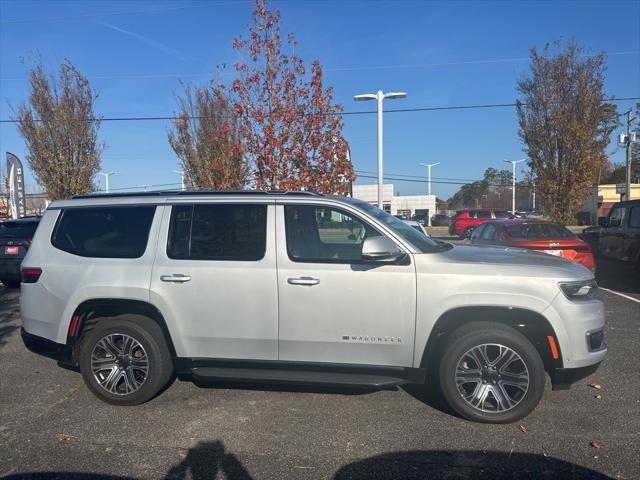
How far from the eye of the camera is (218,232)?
4.40 metres

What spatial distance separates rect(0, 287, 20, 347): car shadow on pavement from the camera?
7.20 metres

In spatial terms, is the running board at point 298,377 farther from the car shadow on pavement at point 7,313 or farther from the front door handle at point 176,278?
the car shadow on pavement at point 7,313

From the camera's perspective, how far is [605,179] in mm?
69312

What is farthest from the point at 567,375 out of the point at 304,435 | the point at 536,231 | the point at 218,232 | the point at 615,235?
the point at 615,235

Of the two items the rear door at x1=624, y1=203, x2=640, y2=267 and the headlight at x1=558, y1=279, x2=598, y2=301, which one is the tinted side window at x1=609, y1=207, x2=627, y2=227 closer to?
the rear door at x1=624, y1=203, x2=640, y2=267

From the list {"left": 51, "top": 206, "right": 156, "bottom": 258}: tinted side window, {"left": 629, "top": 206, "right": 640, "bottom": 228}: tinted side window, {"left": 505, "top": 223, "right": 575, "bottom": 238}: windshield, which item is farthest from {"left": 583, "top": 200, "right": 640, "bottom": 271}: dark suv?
{"left": 51, "top": 206, "right": 156, "bottom": 258}: tinted side window

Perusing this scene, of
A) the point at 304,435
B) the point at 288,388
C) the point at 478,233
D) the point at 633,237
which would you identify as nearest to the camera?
the point at 304,435

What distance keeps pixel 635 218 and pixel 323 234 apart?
851 centimetres

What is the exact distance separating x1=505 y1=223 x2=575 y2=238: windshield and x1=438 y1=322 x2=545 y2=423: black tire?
588cm

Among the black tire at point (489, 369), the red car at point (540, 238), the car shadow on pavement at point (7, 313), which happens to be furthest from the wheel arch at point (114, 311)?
the red car at point (540, 238)

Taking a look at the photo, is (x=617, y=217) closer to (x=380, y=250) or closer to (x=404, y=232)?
(x=404, y=232)

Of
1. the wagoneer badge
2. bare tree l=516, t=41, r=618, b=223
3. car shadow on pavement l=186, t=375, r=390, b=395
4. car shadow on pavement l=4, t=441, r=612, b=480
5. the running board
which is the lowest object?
car shadow on pavement l=4, t=441, r=612, b=480

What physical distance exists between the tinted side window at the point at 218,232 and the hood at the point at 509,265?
1.56m

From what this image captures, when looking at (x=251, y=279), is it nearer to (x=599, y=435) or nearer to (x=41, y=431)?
(x=41, y=431)
